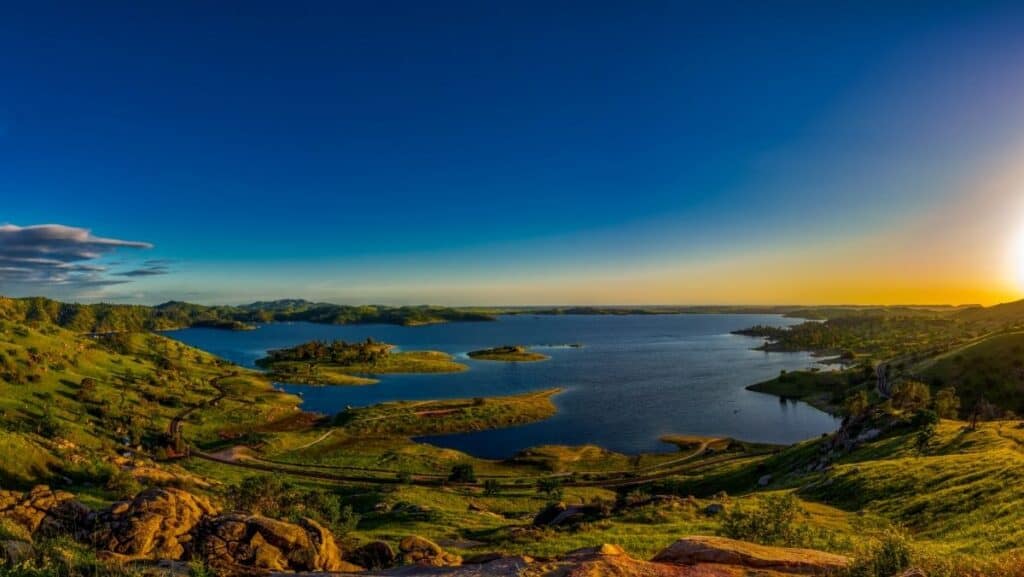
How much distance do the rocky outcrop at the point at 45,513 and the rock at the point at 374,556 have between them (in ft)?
33.1

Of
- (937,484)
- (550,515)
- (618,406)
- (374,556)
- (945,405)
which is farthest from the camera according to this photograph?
(618,406)

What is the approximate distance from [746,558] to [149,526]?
816 inches

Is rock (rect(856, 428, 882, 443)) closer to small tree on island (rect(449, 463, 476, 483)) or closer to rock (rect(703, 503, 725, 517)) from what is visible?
rock (rect(703, 503, 725, 517))

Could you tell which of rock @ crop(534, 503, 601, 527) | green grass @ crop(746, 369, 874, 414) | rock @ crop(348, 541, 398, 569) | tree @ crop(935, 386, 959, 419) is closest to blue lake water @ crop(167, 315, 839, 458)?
green grass @ crop(746, 369, 874, 414)

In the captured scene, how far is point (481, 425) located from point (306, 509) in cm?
8730

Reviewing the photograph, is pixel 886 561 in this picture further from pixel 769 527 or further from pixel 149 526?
pixel 149 526

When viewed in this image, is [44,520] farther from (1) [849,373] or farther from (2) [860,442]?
(1) [849,373]

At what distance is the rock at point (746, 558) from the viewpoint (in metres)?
15.8

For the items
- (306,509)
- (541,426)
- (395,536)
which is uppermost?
(306,509)

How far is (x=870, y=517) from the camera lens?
113 ft

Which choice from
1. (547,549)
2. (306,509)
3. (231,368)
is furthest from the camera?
(231,368)

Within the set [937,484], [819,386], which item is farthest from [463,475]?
[819,386]

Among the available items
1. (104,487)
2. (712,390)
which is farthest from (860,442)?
(712,390)

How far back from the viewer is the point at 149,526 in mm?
18875
